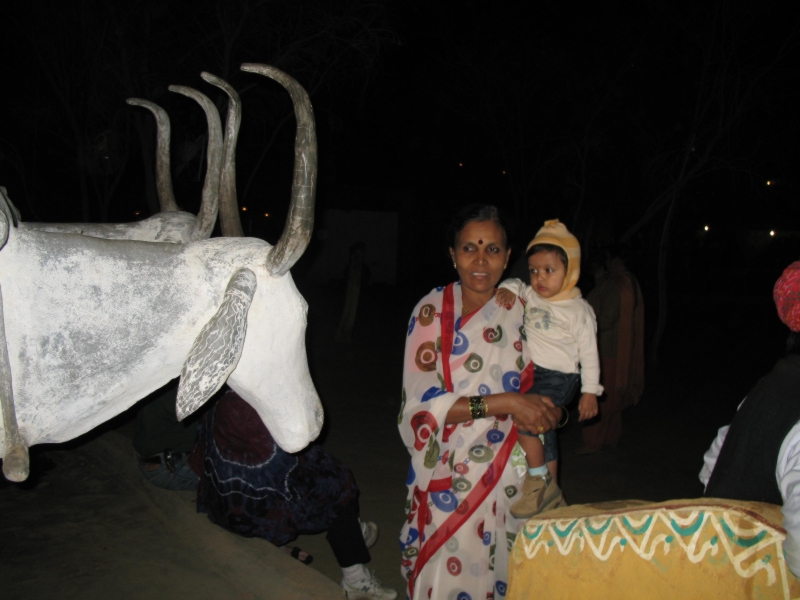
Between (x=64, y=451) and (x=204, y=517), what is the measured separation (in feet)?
6.25

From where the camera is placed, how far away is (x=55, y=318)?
1.24 m

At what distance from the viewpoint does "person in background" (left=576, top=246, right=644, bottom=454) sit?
4840mm

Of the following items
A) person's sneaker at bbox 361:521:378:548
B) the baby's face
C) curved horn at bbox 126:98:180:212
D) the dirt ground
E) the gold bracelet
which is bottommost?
the dirt ground

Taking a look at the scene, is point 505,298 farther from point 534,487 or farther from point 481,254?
point 534,487

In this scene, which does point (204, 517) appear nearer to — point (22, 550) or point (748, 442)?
point (22, 550)

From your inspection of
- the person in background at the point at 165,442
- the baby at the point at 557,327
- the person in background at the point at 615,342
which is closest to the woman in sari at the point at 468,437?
the baby at the point at 557,327

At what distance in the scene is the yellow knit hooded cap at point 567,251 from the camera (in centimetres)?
227

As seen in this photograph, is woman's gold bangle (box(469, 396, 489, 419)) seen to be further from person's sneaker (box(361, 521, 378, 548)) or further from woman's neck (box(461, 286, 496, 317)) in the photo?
person's sneaker (box(361, 521, 378, 548))

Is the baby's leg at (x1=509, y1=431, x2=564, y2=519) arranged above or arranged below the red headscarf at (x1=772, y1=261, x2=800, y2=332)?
below

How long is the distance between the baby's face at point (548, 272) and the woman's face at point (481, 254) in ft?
0.66

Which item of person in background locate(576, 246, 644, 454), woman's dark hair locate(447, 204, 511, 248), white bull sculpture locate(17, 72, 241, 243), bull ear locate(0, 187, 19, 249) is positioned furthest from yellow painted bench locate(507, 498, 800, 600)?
person in background locate(576, 246, 644, 454)

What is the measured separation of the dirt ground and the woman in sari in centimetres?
64

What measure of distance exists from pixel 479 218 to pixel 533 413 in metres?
0.75

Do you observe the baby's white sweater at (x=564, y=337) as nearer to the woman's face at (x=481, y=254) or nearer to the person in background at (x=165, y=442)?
the woman's face at (x=481, y=254)
